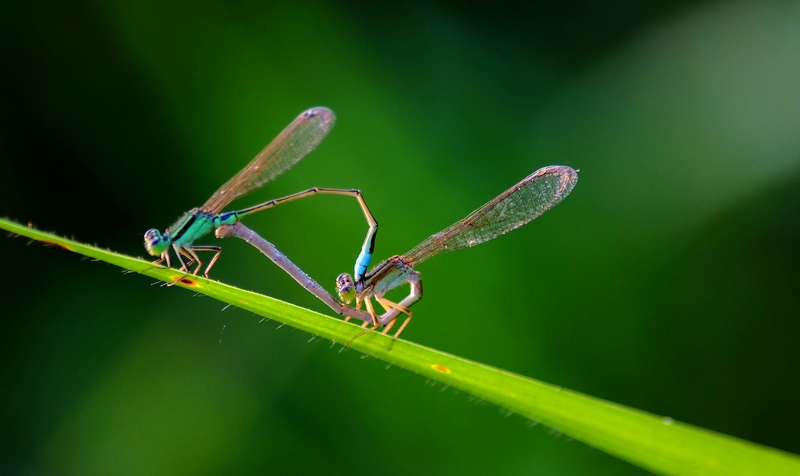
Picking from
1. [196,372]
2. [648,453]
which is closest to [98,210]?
[196,372]

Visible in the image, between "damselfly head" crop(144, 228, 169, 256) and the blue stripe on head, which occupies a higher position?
"damselfly head" crop(144, 228, 169, 256)

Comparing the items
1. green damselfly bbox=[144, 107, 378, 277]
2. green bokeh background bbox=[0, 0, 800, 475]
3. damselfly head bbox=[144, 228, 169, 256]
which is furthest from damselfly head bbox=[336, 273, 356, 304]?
damselfly head bbox=[144, 228, 169, 256]

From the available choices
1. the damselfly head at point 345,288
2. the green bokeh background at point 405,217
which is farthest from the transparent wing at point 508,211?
the green bokeh background at point 405,217

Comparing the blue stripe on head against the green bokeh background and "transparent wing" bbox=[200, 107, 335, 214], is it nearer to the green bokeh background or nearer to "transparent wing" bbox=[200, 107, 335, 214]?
the green bokeh background

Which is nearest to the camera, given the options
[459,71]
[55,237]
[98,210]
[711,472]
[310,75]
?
[711,472]

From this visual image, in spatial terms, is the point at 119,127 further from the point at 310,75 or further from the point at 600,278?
the point at 600,278

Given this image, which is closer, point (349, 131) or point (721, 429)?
point (721, 429)
